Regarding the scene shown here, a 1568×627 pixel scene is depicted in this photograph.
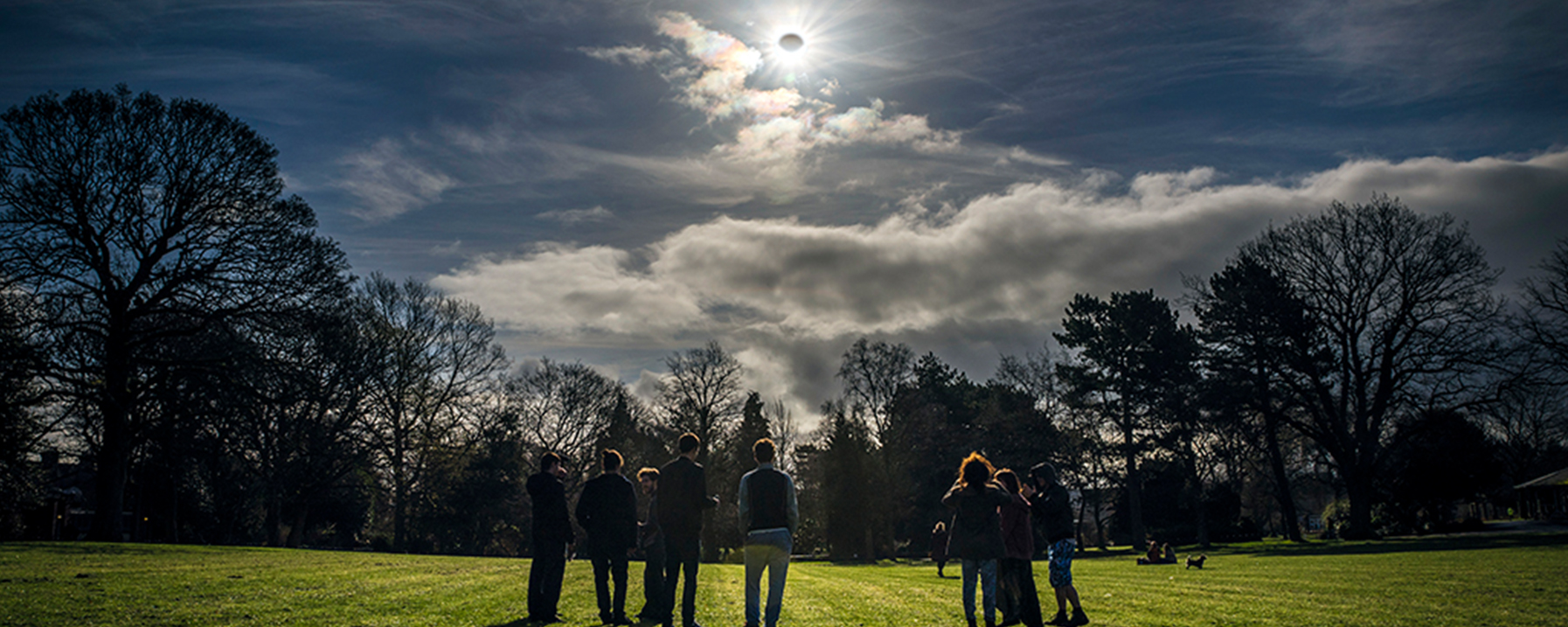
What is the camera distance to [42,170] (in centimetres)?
2277

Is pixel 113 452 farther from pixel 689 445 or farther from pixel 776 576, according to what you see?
pixel 776 576

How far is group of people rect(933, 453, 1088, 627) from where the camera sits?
27.5 feet

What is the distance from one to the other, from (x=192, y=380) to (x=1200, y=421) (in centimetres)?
4268

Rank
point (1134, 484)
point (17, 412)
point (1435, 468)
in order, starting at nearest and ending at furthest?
point (17, 412), point (1435, 468), point (1134, 484)

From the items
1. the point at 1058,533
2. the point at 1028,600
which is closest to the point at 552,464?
the point at 1028,600

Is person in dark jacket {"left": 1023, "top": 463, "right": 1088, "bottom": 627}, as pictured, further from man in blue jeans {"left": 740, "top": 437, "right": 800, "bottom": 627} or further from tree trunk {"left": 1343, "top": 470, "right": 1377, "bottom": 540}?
tree trunk {"left": 1343, "top": 470, "right": 1377, "bottom": 540}

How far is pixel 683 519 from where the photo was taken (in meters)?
8.41

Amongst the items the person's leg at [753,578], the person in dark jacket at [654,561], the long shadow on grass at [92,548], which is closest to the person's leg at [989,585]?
the person's leg at [753,578]

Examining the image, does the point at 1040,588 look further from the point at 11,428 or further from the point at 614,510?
the point at 11,428

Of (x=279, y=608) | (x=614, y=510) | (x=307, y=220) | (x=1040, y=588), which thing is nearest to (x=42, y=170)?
(x=307, y=220)

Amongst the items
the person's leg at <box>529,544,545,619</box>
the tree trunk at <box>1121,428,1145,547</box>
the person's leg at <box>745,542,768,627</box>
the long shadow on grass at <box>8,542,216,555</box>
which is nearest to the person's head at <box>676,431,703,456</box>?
the person's leg at <box>745,542,768,627</box>

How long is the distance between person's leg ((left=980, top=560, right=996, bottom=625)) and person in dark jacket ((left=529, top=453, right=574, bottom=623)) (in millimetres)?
4324

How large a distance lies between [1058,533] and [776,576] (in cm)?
365

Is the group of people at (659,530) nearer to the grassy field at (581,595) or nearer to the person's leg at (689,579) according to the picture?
the person's leg at (689,579)
